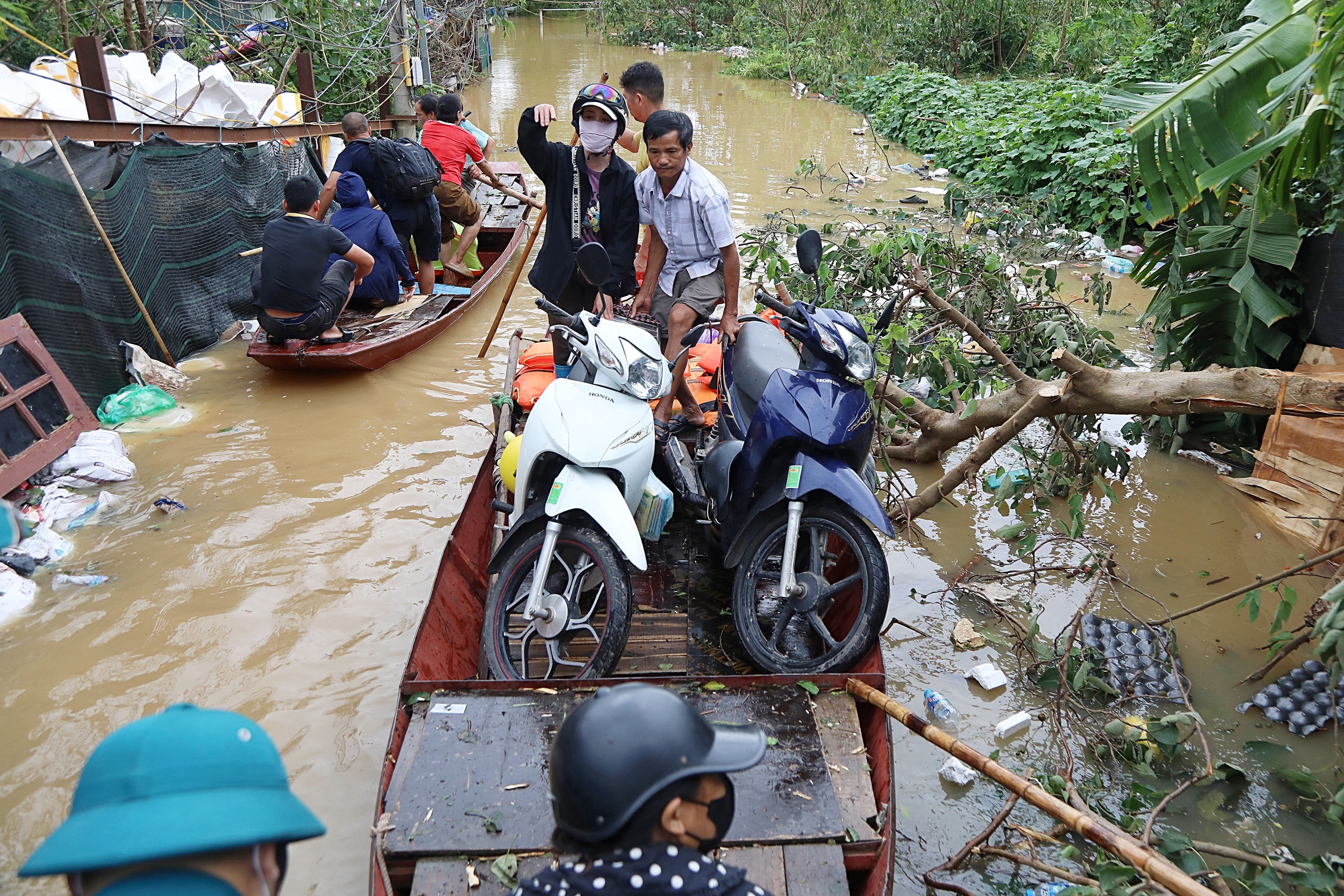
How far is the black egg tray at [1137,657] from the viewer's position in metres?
4.16

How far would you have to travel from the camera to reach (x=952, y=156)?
14.8 m

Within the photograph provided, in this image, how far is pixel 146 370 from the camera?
22.0 ft

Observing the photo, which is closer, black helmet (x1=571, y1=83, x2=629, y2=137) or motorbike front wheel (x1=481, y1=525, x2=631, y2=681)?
motorbike front wheel (x1=481, y1=525, x2=631, y2=681)

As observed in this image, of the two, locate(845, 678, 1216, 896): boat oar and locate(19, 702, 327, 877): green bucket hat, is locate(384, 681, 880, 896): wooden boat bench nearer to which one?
locate(845, 678, 1216, 896): boat oar

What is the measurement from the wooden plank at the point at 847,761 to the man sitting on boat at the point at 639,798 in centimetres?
123

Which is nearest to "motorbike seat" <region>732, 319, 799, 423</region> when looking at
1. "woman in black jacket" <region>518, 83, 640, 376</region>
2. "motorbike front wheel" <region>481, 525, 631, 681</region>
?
"woman in black jacket" <region>518, 83, 640, 376</region>

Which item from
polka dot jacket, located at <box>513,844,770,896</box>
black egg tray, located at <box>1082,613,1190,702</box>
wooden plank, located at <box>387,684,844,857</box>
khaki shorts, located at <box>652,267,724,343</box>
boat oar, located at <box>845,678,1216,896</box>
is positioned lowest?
black egg tray, located at <box>1082,613,1190,702</box>

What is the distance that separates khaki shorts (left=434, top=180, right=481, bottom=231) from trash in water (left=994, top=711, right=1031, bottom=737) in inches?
285

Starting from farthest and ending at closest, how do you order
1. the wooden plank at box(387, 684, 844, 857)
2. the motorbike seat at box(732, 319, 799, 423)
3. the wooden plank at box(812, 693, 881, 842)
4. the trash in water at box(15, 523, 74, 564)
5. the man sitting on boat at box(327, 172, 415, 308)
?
the man sitting on boat at box(327, 172, 415, 308) → the trash in water at box(15, 523, 74, 564) → the motorbike seat at box(732, 319, 799, 423) → the wooden plank at box(812, 693, 881, 842) → the wooden plank at box(387, 684, 844, 857)

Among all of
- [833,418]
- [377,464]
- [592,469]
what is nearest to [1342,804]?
[833,418]

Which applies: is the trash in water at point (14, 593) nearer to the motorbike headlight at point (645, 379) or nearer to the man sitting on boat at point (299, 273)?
the man sitting on boat at point (299, 273)

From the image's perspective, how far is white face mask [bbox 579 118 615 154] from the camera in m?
4.69

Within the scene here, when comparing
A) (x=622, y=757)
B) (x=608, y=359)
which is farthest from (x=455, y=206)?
(x=622, y=757)

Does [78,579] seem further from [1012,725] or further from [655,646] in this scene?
[1012,725]
